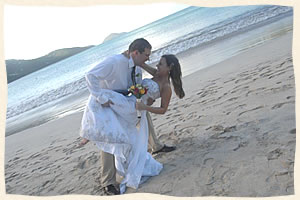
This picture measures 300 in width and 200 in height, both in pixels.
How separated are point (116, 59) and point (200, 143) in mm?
1477

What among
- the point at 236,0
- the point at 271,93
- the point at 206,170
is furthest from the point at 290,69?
the point at 206,170

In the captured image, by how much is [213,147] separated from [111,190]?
126cm

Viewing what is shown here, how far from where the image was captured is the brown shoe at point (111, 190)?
2.88 m

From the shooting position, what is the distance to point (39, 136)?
5.94 m

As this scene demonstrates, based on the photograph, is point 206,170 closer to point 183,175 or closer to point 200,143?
point 183,175

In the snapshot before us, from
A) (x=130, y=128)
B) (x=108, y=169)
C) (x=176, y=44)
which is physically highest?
(x=130, y=128)

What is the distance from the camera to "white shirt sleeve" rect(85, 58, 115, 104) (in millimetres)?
2756

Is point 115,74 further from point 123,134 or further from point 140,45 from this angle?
point 123,134

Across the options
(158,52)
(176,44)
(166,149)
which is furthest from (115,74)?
(176,44)

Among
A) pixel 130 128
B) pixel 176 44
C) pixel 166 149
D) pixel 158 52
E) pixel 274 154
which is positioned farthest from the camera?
pixel 176 44

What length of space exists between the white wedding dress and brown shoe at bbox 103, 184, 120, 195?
62mm

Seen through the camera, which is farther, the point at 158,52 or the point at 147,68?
the point at 158,52

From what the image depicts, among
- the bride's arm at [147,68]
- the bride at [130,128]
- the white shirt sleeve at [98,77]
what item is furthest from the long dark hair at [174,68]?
the white shirt sleeve at [98,77]

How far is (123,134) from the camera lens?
113 inches
